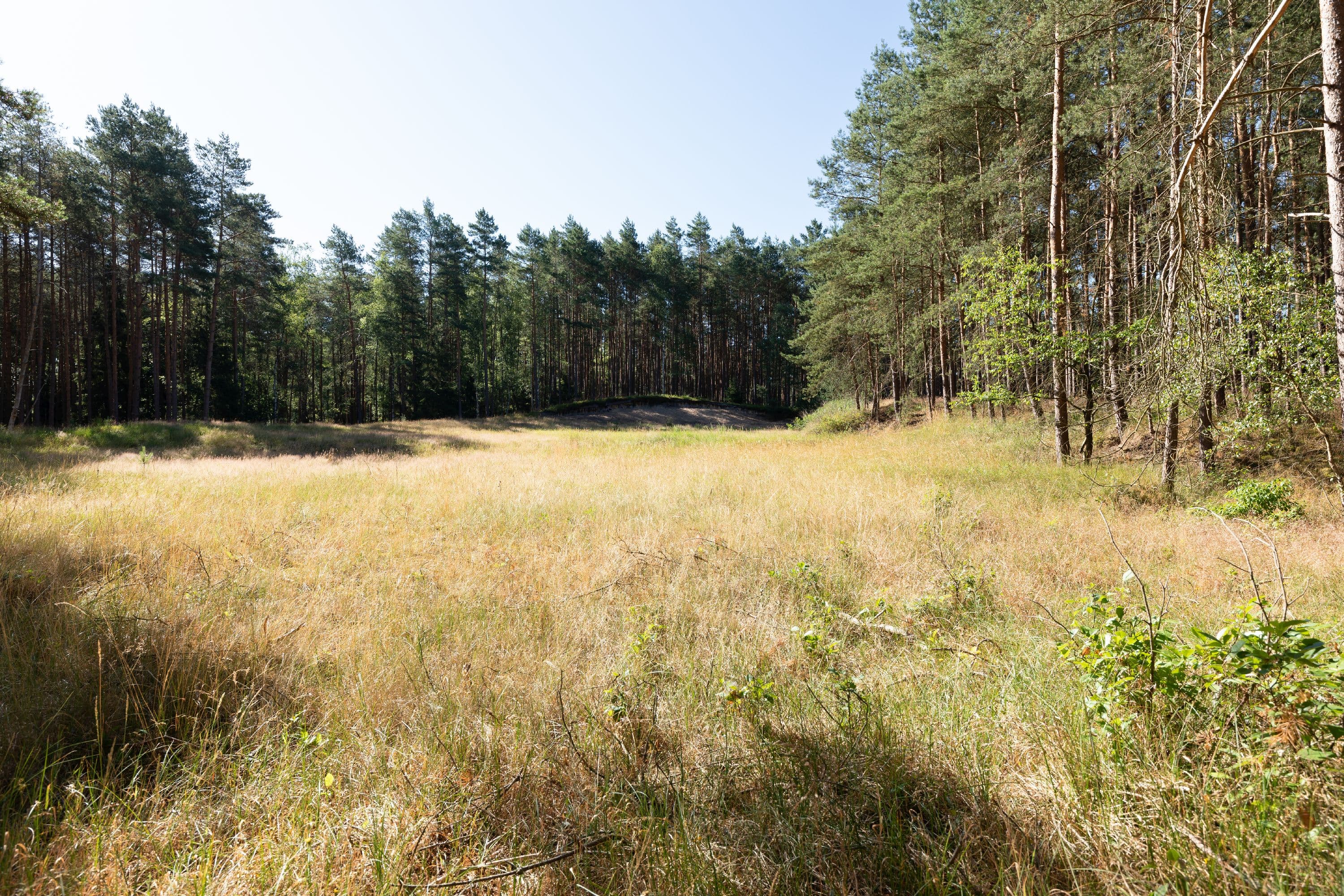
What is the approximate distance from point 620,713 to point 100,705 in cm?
280

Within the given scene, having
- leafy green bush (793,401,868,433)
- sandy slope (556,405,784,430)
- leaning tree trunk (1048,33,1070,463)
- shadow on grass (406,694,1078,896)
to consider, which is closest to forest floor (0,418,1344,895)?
shadow on grass (406,694,1078,896)

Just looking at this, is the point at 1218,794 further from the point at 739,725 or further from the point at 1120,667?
the point at 739,725

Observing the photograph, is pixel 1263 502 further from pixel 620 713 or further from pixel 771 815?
pixel 620 713

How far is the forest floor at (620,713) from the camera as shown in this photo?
69.1 inches

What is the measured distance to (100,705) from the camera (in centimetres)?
263

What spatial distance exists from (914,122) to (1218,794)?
21.1 meters

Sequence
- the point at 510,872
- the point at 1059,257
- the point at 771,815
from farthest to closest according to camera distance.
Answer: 1. the point at 1059,257
2. the point at 771,815
3. the point at 510,872

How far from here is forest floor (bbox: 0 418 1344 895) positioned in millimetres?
1755

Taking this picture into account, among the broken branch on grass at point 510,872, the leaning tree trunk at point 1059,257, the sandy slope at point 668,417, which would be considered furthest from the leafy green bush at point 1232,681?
the sandy slope at point 668,417

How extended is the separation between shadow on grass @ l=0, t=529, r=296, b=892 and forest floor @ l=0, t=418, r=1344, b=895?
0.02 m

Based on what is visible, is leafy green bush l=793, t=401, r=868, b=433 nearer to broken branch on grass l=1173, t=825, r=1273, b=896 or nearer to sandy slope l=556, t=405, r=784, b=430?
sandy slope l=556, t=405, r=784, b=430

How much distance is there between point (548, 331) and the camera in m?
50.1

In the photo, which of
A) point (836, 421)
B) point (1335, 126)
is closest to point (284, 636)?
point (1335, 126)

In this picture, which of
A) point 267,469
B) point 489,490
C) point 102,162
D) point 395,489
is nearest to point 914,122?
point 489,490
